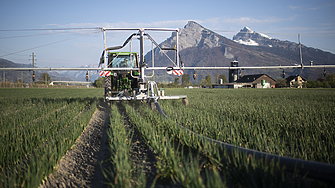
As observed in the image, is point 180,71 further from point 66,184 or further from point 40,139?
point 66,184

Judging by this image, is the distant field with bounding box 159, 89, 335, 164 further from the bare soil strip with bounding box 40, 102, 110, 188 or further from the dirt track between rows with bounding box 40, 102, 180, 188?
the bare soil strip with bounding box 40, 102, 110, 188

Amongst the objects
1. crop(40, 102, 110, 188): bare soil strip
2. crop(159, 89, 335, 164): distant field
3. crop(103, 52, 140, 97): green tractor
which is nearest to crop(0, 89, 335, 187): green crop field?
crop(159, 89, 335, 164): distant field

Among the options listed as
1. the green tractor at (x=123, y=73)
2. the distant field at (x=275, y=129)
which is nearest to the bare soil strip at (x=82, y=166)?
the distant field at (x=275, y=129)

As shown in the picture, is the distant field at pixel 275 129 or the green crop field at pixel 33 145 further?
the distant field at pixel 275 129

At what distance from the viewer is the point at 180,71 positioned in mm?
7680

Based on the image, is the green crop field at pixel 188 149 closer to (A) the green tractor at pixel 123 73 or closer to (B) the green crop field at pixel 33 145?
(B) the green crop field at pixel 33 145

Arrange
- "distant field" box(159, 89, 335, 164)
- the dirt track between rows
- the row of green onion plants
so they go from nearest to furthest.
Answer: the row of green onion plants < the dirt track between rows < "distant field" box(159, 89, 335, 164)

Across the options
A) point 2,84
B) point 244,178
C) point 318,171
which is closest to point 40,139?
point 244,178

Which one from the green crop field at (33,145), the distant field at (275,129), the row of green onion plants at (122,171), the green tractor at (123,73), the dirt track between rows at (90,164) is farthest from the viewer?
the green tractor at (123,73)

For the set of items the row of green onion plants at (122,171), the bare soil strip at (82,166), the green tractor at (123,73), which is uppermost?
the green tractor at (123,73)

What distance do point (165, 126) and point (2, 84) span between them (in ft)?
241

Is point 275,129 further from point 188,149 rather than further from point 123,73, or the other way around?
point 123,73

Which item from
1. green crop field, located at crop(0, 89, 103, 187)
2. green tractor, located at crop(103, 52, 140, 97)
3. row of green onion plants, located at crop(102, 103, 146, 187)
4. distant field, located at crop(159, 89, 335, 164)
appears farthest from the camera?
green tractor, located at crop(103, 52, 140, 97)

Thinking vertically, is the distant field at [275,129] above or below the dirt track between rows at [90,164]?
above
